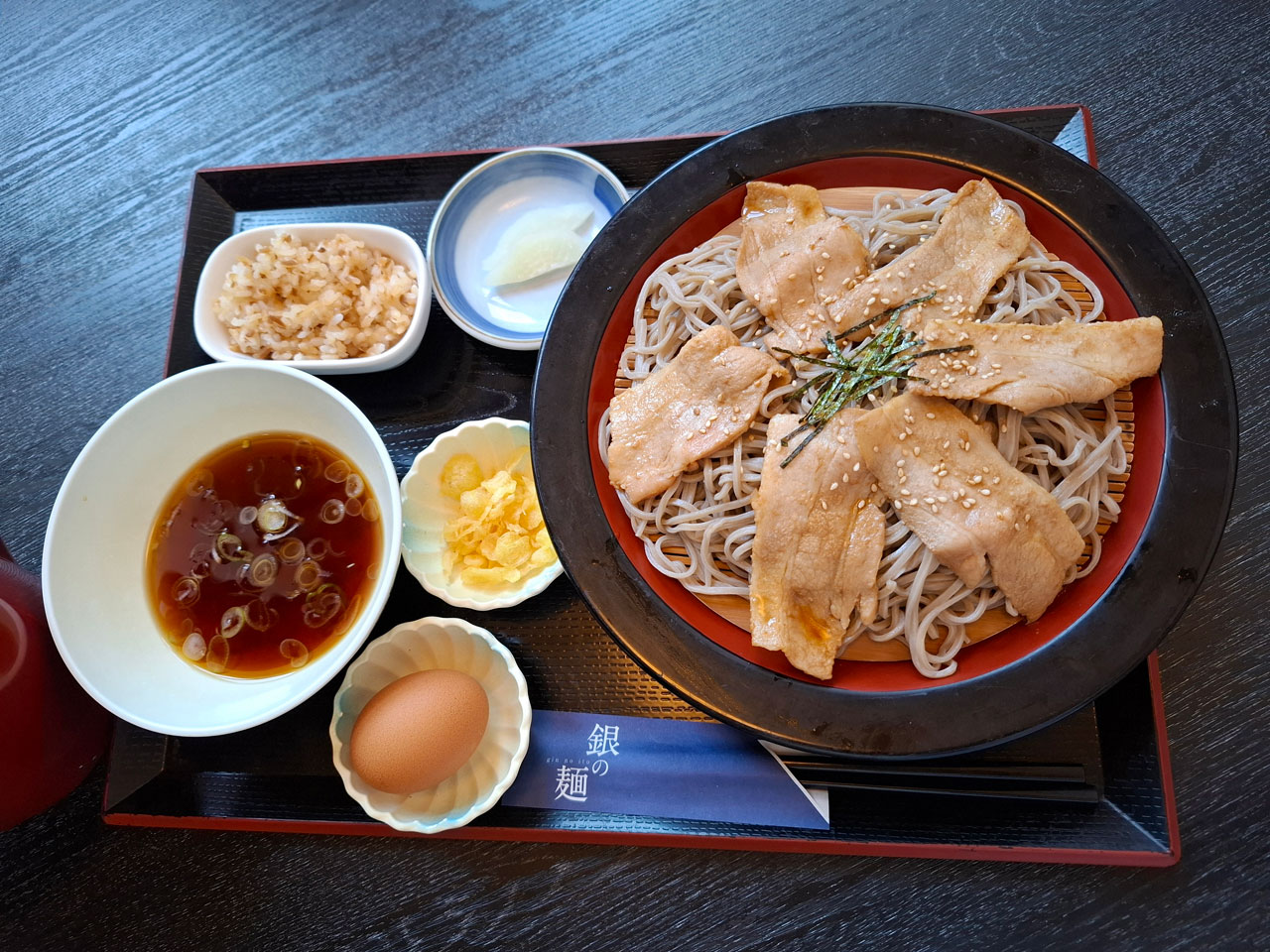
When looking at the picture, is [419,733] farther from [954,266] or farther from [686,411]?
[954,266]

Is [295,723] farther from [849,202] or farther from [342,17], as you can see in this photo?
[342,17]

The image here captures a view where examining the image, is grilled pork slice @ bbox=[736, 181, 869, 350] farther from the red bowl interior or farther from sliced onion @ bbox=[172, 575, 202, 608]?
sliced onion @ bbox=[172, 575, 202, 608]

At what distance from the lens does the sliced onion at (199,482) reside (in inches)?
89.2

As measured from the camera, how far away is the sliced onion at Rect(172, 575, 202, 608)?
2.19 meters

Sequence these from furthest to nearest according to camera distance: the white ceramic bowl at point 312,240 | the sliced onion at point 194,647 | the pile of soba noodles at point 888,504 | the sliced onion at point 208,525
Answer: the white ceramic bowl at point 312,240, the sliced onion at point 208,525, the sliced onion at point 194,647, the pile of soba noodles at point 888,504

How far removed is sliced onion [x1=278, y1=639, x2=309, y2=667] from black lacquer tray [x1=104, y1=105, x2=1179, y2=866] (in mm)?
157

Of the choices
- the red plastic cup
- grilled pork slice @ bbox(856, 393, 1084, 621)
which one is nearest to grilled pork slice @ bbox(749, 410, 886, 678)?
grilled pork slice @ bbox(856, 393, 1084, 621)

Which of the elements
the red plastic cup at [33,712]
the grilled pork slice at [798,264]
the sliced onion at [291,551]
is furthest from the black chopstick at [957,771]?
the red plastic cup at [33,712]

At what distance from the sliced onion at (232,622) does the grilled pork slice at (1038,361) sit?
196cm

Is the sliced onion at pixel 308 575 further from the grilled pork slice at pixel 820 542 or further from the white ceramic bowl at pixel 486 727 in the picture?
the grilled pork slice at pixel 820 542

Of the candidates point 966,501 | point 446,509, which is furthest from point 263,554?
point 966,501

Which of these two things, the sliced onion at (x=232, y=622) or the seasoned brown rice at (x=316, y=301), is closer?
the sliced onion at (x=232, y=622)

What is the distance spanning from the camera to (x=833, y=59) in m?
2.86

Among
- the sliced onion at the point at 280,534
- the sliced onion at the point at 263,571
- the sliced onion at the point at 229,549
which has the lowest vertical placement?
the sliced onion at the point at 263,571
